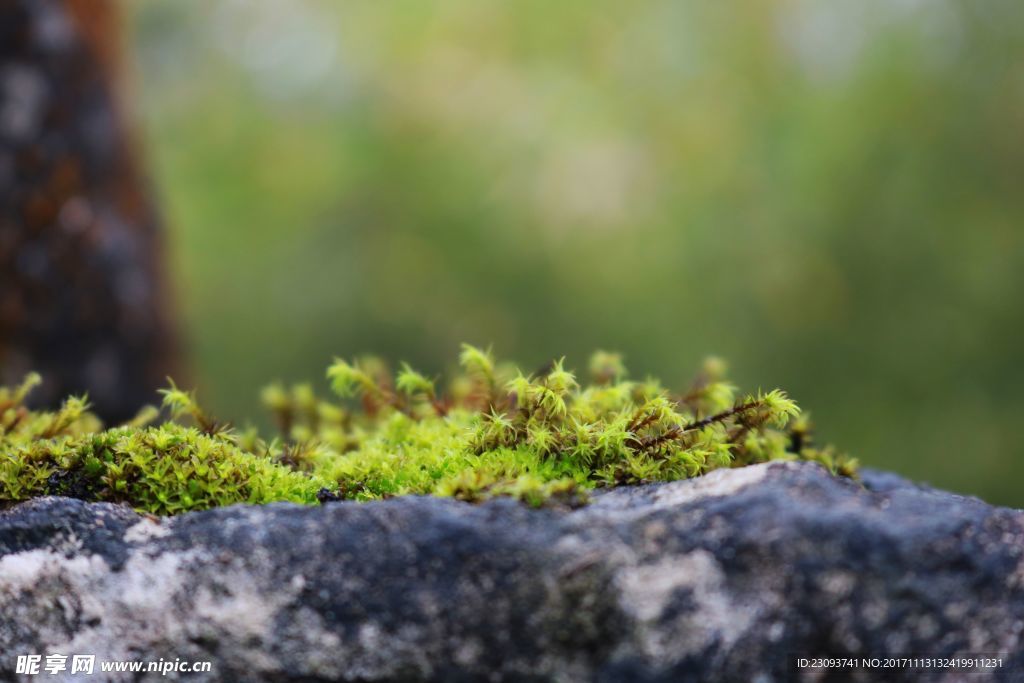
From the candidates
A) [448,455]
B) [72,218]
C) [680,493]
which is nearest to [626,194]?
[72,218]

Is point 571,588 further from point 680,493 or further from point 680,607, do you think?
point 680,493

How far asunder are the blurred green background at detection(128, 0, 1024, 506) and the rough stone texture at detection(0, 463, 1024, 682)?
627 cm

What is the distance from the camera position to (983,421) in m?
7.58

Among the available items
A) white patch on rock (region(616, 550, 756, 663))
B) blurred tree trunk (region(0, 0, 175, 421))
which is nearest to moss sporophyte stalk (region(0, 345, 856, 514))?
white patch on rock (region(616, 550, 756, 663))

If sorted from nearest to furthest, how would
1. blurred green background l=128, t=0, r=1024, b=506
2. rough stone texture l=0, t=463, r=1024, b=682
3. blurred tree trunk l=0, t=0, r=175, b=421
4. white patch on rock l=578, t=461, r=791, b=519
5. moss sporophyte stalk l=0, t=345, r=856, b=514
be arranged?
rough stone texture l=0, t=463, r=1024, b=682, white patch on rock l=578, t=461, r=791, b=519, moss sporophyte stalk l=0, t=345, r=856, b=514, blurred tree trunk l=0, t=0, r=175, b=421, blurred green background l=128, t=0, r=1024, b=506

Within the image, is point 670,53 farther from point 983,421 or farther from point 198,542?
point 198,542

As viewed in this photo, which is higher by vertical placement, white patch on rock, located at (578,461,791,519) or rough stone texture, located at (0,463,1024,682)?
white patch on rock, located at (578,461,791,519)

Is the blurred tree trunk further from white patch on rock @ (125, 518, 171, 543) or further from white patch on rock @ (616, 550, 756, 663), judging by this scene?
white patch on rock @ (616, 550, 756, 663)

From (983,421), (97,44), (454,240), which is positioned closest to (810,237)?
(983,421)

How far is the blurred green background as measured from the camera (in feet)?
25.5

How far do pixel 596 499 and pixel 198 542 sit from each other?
711 millimetres

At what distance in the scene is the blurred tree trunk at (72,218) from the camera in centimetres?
374

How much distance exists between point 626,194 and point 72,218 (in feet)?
19.3

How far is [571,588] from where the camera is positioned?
1.36m
